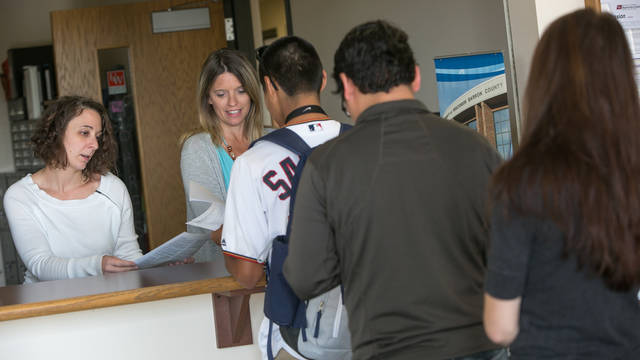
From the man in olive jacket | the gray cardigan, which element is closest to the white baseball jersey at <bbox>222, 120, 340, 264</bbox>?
the man in olive jacket

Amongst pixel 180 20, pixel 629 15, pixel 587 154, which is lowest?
pixel 587 154

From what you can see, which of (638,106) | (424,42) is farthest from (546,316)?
(424,42)

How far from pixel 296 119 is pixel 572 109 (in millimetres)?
727

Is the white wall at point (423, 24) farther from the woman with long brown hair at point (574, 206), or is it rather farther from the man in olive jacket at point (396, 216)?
the woman with long brown hair at point (574, 206)

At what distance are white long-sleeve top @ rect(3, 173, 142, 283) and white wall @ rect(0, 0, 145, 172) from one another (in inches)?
151

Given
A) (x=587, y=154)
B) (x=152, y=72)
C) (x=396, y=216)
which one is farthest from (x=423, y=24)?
(x=587, y=154)

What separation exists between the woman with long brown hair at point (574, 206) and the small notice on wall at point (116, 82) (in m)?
3.65

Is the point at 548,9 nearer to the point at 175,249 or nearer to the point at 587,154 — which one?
the point at 587,154

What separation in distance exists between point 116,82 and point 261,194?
3080 mm

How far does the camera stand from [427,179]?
49.8 inches

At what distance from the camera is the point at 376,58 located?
4.28ft

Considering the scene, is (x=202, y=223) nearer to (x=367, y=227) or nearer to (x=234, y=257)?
(x=234, y=257)

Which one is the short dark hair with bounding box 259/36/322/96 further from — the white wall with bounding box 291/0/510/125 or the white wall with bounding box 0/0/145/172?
the white wall with bounding box 0/0/145/172

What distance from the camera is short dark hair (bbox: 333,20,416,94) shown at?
1.31m
